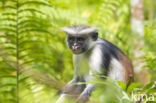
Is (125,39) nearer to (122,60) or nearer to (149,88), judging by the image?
(122,60)

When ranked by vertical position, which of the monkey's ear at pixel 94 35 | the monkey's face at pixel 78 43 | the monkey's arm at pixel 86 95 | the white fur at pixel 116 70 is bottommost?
the monkey's arm at pixel 86 95

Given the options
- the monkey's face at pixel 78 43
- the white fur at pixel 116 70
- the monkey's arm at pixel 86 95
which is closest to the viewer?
the monkey's arm at pixel 86 95

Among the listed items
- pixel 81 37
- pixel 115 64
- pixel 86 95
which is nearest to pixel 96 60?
pixel 115 64

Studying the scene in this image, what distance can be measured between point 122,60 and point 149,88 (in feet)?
5.64

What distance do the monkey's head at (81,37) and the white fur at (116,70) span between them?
0.44 metres

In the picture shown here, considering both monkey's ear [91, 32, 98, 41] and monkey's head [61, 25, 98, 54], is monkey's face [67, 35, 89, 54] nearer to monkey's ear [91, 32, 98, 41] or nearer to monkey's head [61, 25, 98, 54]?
monkey's head [61, 25, 98, 54]

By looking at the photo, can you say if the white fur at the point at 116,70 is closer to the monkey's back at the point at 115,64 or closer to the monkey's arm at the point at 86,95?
the monkey's back at the point at 115,64

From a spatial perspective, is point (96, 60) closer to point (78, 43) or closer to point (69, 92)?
point (78, 43)

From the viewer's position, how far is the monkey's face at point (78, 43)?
3598mm

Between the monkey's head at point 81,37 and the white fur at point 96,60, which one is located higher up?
the monkey's head at point 81,37

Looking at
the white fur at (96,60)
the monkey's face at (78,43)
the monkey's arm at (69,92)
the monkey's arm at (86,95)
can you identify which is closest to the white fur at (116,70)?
the white fur at (96,60)

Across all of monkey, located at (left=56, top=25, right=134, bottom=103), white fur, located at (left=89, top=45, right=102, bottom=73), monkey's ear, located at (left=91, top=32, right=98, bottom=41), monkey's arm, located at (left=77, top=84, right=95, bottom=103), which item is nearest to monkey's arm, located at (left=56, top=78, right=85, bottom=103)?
monkey, located at (left=56, top=25, right=134, bottom=103)

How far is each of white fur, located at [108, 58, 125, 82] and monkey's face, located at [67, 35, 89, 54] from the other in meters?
0.46

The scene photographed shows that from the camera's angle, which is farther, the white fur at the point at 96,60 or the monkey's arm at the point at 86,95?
the white fur at the point at 96,60
